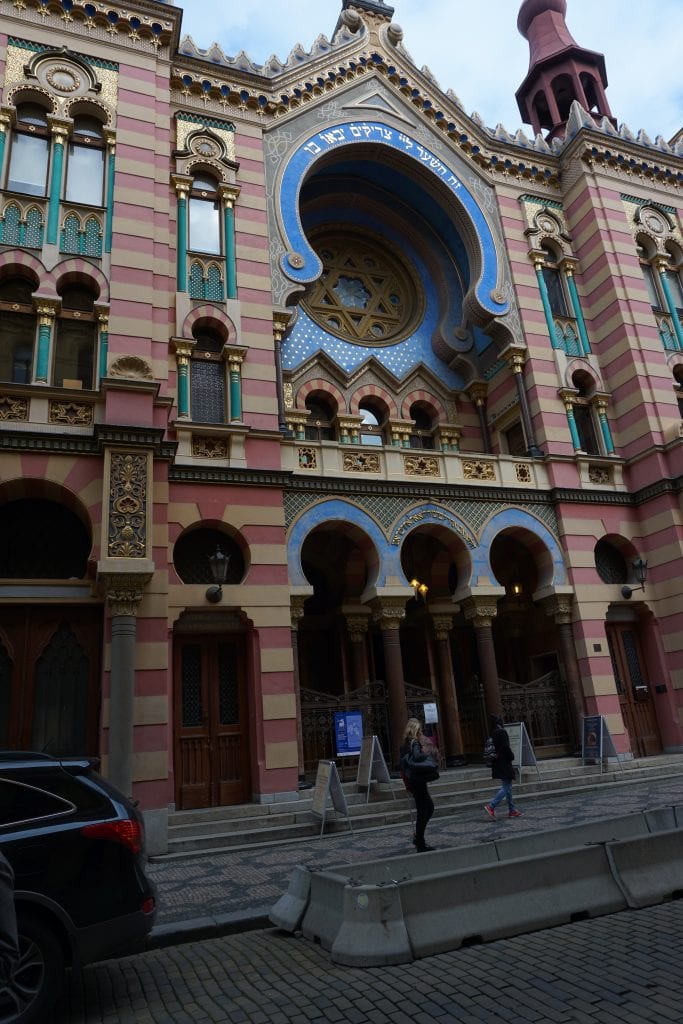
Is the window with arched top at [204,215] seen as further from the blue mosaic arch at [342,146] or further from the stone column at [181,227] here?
the blue mosaic arch at [342,146]

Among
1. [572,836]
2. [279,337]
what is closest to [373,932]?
[572,836]

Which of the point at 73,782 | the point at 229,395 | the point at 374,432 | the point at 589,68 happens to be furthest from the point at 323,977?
the point at 589,68

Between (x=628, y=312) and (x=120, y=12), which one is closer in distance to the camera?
(x=120, y=12)

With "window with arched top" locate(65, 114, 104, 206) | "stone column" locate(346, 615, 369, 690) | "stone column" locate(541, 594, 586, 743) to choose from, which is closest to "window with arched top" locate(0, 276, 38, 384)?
"window with arched top" locate(65, 114, 104, 206)

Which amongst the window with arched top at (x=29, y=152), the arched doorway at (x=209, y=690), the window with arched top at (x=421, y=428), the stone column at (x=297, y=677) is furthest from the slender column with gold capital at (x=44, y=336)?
the window with arched top at (x=421, y=428)

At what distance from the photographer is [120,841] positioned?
17.8 feet

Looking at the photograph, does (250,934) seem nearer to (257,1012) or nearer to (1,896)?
(257,1012)

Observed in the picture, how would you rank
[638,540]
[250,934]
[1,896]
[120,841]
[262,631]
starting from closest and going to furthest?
[1,896] < [120,841] < [250,934] < [262,631] < [638,540]

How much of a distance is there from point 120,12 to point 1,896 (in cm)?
1975

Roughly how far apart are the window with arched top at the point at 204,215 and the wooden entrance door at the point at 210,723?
9567mm

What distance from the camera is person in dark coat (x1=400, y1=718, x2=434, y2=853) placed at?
9.26 m

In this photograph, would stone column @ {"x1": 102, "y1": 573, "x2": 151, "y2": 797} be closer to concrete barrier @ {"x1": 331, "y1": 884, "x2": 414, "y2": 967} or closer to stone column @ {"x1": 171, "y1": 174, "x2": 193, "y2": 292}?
concrete barrier @ {"x1": 331, "y1": 884, "x2": 414, "y2": 967}

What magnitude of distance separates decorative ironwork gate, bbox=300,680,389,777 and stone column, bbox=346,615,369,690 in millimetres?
1818

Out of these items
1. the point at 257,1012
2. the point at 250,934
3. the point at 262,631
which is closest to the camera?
the point at 257,1012
